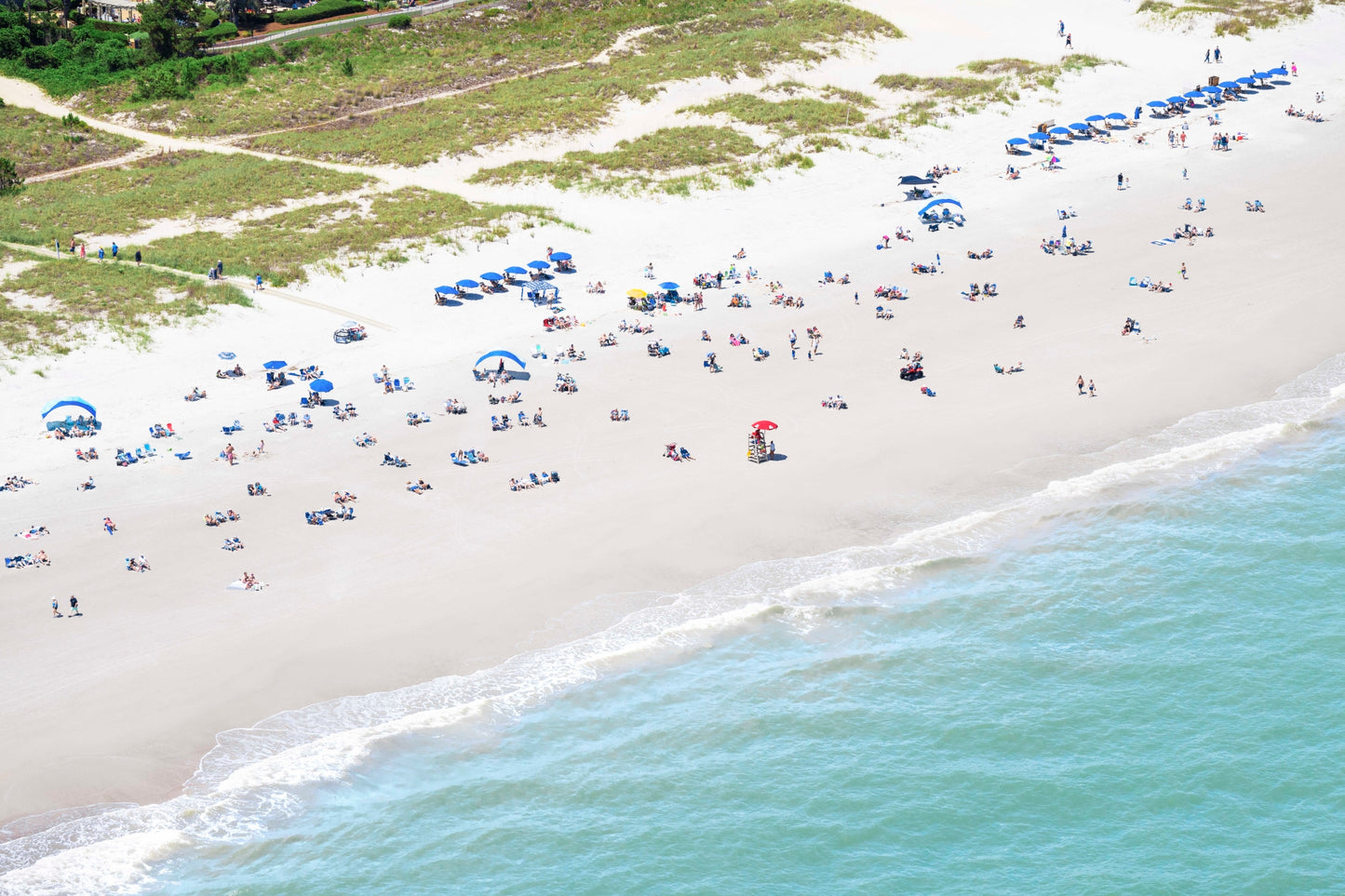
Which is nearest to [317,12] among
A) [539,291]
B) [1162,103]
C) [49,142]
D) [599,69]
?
[599,69]

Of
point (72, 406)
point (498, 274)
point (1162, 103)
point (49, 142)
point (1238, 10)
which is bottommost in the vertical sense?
point (72, 406)

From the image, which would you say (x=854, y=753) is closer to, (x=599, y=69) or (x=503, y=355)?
(x=503, y=355)

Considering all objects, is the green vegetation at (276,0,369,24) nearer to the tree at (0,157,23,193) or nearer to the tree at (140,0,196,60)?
the tree at (140,0,196,60)

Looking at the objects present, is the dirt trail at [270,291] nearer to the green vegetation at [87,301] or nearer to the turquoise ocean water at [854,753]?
the green vegetation at [87,301]

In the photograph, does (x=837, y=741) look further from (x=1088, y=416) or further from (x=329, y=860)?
(x=1088, y=416)

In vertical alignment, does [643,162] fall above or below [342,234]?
above

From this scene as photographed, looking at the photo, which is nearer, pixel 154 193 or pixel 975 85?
pixel 154 193

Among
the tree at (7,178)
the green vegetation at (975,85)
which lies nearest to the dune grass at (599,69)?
the green vegetation at (975,85)
